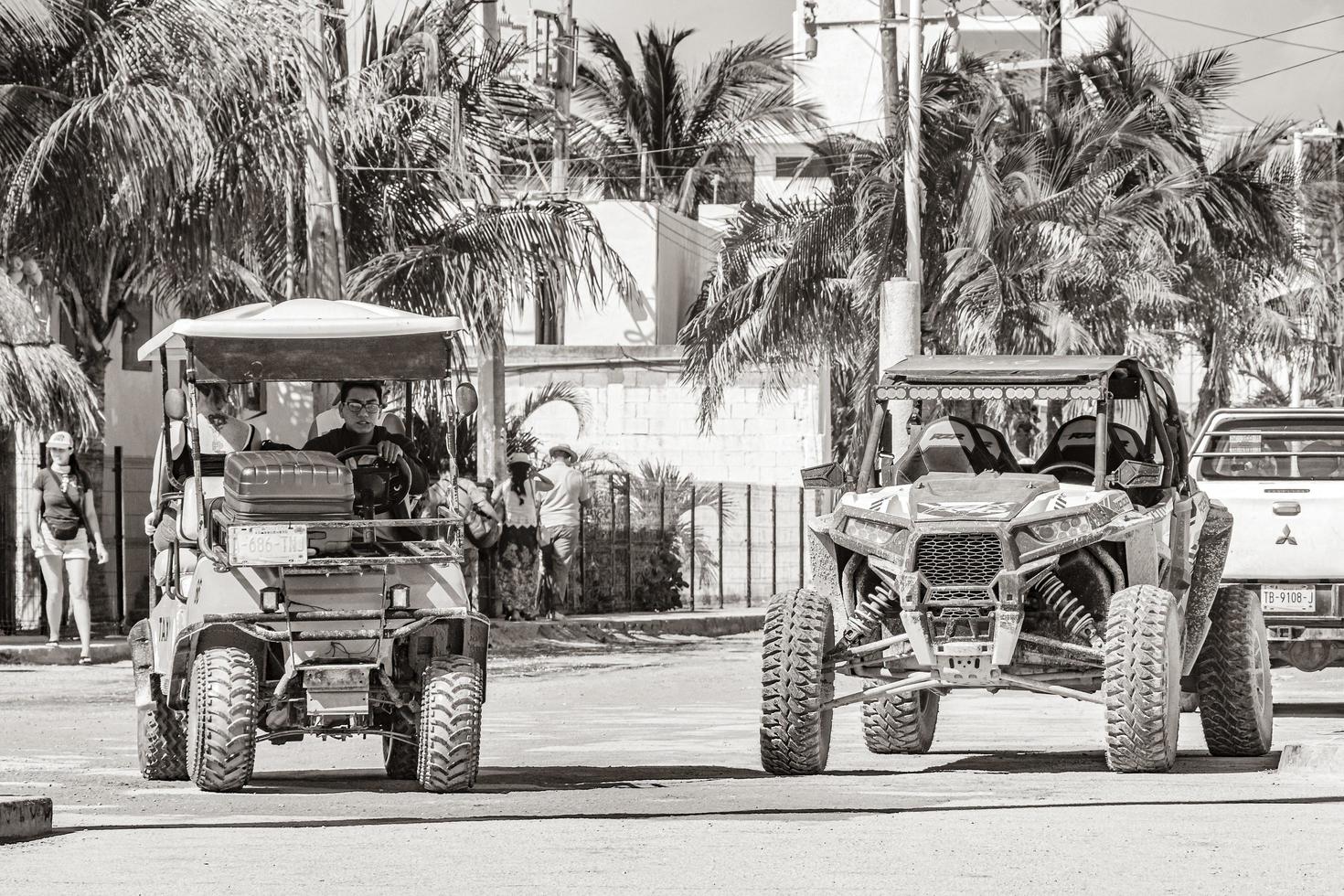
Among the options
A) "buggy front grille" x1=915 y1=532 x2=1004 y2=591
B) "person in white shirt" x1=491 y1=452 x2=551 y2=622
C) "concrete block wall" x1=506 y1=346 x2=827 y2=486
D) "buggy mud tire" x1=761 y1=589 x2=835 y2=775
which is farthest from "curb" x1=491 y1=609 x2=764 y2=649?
"buggy front grille" x1=915 y1=532 x2=1004 y2=591

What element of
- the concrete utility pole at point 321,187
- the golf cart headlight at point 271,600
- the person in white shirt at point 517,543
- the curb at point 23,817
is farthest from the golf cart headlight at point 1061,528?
the person in white shirt at point 517,543

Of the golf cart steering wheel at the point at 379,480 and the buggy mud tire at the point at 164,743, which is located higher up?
the golf cart steering wheel at the point at 379,480

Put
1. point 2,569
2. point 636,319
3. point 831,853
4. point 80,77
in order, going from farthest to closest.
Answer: point 636,319
point 2,569
point 80,77
point 831,853

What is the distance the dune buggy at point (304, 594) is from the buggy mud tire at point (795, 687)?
57.3 inches

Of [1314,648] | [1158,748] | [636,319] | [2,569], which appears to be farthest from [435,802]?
[636,319]

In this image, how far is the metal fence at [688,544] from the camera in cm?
3042

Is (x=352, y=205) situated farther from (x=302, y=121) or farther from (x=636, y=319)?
(x=636, y=319)

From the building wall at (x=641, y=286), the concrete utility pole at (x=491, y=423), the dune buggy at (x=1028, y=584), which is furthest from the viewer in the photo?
the building wall at (x=641, y=286)

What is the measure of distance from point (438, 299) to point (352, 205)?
166cm

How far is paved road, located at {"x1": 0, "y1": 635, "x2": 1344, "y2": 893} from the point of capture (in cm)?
798

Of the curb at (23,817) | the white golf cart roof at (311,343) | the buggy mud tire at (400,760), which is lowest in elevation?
the buggy mud tire at (400,760)

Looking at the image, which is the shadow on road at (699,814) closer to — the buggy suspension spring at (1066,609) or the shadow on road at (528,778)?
the shadow on road at (528,778)

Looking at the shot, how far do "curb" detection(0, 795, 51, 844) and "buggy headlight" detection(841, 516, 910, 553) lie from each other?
4.25 metres

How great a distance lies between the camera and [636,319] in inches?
1570
